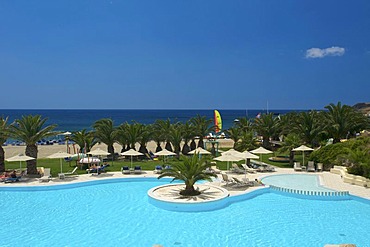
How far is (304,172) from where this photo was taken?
22.1m

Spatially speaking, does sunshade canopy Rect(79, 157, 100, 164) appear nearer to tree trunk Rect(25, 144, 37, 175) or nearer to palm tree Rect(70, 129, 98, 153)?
palm tree Rect(70, 129, 98, 153)

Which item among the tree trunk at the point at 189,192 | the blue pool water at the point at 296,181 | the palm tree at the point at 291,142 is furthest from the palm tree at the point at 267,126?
the tree trunk at the point at 189,192

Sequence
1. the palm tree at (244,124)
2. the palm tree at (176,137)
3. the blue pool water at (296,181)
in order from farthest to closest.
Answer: the palm tree at (244,124) → the palm tree at (176,137) → the blue pool water at (296,181)

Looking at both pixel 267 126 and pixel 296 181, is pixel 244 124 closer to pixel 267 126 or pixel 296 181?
pixel 267 126

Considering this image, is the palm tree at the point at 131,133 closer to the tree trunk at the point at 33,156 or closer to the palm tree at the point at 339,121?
the tree trunk at the point at 33,156

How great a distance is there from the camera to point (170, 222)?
12.7 m

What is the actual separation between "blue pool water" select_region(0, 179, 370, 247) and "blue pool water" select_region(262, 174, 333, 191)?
69.7 inches

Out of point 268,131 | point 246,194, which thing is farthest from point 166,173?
point 268,131

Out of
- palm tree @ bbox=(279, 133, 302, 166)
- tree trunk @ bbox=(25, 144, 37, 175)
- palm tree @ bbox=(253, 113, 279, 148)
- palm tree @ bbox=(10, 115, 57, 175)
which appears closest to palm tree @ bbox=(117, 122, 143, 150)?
palm tree @ bbox=(10, 115, 57, 175)

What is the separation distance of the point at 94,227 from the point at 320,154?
17543 millimetres

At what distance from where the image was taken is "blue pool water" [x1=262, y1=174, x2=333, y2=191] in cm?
1770

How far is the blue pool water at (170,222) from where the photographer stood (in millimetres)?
10922

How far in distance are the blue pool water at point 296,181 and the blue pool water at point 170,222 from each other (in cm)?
177

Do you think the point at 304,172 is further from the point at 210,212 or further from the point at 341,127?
the point at 210,212
